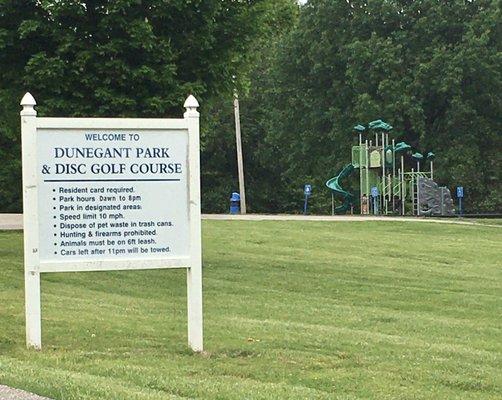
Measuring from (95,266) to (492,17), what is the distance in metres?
43.9

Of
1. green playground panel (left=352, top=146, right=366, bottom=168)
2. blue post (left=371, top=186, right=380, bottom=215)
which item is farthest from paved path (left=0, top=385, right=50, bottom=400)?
green playground panel (left=352, top=146, right=366, bottom=168)

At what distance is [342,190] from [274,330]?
36.0 meters

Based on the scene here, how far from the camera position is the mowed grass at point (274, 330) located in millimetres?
7617

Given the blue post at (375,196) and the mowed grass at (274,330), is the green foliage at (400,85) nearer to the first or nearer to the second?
the blue post at (375,196)

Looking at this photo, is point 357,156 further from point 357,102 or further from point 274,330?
point 274,330

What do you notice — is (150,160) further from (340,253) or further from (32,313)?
(340,253)

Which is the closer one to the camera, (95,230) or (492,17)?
(95,230)

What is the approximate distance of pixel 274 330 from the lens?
10.6 meters

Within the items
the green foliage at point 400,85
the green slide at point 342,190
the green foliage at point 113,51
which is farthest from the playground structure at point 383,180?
the green foliage at point 113,51

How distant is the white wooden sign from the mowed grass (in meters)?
0.82

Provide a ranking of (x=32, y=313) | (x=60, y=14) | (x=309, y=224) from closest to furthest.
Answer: (x=32, y=313) → (x=60, y=14) → (x=309, y=224)

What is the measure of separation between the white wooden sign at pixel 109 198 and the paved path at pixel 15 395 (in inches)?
86.2

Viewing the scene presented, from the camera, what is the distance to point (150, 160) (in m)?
9.01

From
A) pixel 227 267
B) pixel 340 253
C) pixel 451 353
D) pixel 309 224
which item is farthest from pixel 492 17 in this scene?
pixel 451 353
